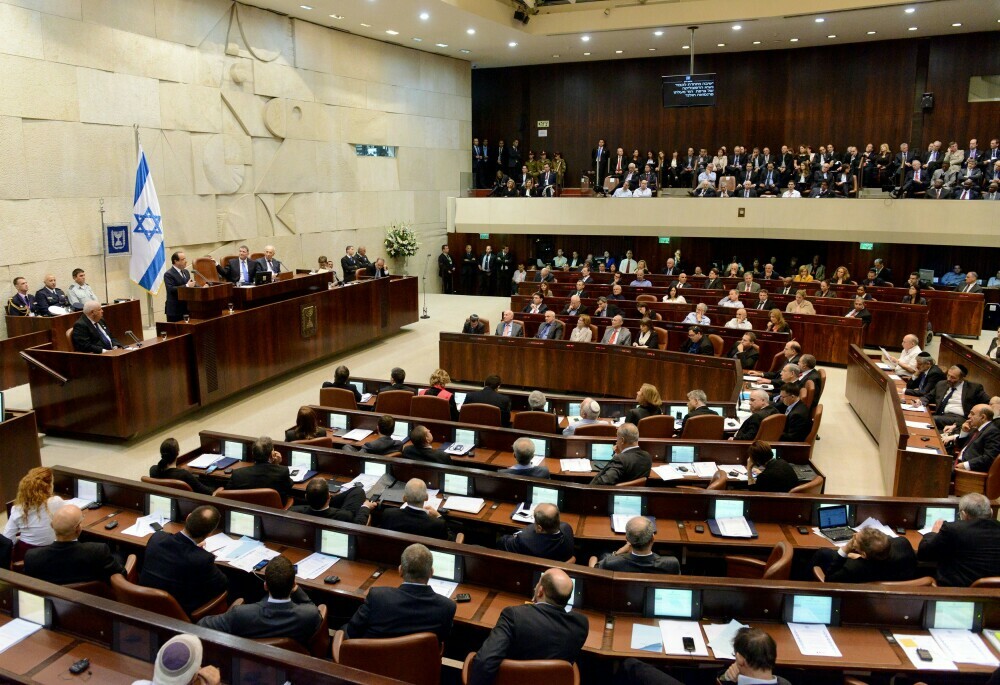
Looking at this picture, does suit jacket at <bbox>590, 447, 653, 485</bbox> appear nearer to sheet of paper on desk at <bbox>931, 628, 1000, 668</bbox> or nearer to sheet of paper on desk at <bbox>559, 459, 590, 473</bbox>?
sheet of paper on desk at <bbox>559, 459, 590, 473</bbox>

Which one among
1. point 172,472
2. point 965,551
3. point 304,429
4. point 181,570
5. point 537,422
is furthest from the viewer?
point 537,422

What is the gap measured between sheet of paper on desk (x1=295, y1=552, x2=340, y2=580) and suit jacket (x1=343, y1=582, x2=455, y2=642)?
79 centimetres

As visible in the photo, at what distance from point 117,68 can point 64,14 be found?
1.00 meters

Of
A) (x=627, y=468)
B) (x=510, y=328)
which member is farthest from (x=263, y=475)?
(x=510, y=328)

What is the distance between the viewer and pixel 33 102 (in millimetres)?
10414

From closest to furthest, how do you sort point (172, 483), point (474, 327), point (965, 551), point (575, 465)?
point (965, 551) < point (172, 483) < point (575, 465) < point (474, 327)

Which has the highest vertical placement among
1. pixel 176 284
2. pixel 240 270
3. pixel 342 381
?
pixel 240 270

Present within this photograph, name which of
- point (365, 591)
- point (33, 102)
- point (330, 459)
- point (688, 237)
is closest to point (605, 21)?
point (688, 237)

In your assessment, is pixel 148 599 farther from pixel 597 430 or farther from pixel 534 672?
pixel 597 430

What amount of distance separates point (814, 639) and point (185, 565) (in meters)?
3.33

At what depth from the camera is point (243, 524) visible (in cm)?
492

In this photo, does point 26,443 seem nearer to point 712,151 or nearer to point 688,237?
point 688,237

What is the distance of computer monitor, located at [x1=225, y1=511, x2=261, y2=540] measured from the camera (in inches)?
192

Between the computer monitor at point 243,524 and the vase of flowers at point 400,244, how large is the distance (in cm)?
1372
